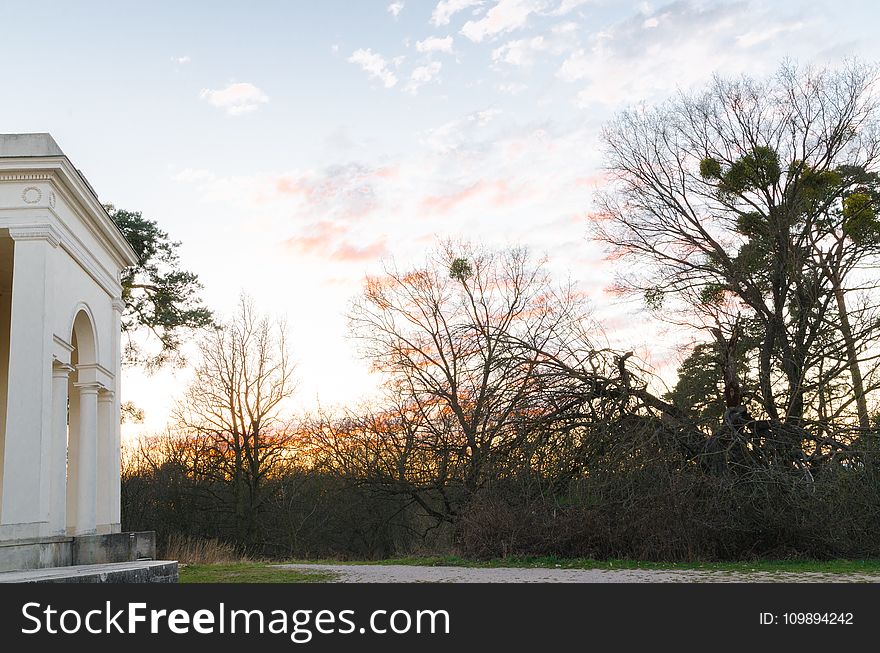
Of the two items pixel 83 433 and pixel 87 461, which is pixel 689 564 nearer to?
pixel 87 461

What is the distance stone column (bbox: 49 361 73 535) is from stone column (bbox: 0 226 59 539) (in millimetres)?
401

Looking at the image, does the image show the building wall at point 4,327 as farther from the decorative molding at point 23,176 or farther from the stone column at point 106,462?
the decorative molding at point 23,176

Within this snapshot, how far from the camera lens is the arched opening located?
43.8 ft

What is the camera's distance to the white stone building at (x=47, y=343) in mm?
10602

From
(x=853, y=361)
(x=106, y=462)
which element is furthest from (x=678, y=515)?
(x=106, y=462)

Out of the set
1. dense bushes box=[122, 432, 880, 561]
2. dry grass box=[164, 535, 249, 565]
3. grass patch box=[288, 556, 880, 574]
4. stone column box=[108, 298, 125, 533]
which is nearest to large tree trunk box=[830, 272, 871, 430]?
dense bushes box=[122, 432, 880, 561]

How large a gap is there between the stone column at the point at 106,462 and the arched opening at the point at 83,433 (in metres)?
0.42

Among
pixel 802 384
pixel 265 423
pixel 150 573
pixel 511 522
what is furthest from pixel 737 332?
pixel 265 423

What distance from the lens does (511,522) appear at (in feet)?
49.4

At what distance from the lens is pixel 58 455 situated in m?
11.5

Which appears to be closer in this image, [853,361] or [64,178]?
[64,178]

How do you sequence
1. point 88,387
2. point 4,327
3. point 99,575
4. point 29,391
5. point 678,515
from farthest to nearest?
point 4,327, point 88,387, point 678,515, point 29,391, point 99,575
